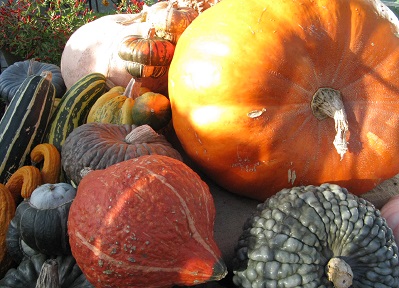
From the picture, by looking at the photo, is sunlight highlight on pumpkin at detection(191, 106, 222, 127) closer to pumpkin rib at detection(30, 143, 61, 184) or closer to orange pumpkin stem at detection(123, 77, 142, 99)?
orange pumpkin stem at detection(123, 77, 142, 99)

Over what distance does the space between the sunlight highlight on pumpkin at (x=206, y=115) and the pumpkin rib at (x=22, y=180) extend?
2.44 ft

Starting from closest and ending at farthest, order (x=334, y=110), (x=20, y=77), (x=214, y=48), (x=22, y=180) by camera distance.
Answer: (x=334, y=110) → (x=214, y=48) → (x=22, y=180) → (x=20, y=77)

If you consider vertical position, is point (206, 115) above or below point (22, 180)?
above

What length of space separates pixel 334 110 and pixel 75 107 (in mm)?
1384

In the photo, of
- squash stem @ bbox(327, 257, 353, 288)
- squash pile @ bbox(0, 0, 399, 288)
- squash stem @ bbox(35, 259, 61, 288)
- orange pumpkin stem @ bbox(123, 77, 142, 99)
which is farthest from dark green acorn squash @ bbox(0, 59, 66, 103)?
squash stem @ bbox(327, 257, 353, 288)

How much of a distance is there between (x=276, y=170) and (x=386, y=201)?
0.61 meters

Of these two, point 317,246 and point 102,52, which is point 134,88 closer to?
point 102,52

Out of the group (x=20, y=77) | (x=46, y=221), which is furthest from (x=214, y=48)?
(x=20, y=77)

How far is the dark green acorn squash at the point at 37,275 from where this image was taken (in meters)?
1.35

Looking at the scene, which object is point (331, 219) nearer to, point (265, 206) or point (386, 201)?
point (265, 206)

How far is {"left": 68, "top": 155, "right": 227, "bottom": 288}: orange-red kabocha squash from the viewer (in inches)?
42.0

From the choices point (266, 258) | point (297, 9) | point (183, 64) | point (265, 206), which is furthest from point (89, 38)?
point (266, 258)

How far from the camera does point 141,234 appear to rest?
107 centimetres

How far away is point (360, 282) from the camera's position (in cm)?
116
